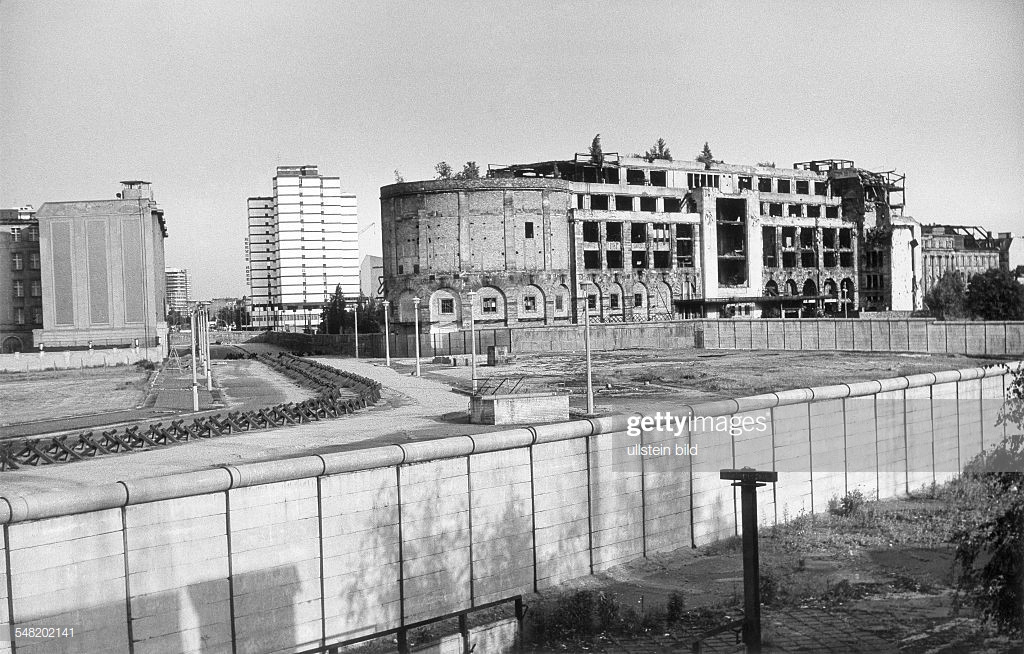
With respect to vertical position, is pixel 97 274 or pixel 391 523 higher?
pixel 97 274

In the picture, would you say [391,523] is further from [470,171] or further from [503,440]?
[470,171]

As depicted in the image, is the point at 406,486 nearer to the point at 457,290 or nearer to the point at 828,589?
the point at 828,589

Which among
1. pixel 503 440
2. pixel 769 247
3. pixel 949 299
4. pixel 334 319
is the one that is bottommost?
pixel 503 440

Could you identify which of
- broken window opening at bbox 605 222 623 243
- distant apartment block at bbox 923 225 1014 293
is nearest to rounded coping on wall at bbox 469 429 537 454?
broken window opening at bbox 605 222 623 243

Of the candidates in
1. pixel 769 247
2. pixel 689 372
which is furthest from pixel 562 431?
pixel 769 247

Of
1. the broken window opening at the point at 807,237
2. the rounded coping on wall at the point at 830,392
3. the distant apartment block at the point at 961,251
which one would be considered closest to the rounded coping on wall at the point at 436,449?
the rounded coping on wall at the point at 830,392

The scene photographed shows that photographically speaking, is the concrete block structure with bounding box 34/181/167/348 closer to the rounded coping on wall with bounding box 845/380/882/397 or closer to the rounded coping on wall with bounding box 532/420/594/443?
the rounded coping on wall with bounding box 845/380/882/397

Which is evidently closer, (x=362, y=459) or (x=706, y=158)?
(x=362, y=459)

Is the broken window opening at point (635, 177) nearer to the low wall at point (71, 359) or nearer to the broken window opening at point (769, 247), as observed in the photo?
the broken window opening at point (769, 247)

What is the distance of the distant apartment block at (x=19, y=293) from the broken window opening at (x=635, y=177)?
5783 cm

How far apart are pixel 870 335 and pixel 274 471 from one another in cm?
5751

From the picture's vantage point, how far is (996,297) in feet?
333

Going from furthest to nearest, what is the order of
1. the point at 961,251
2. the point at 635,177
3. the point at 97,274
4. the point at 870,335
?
the point at 961,251 < the point at 635,177 < the point at 97,274 < the point at 870,335

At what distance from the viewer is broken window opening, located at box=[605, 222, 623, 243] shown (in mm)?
97562
